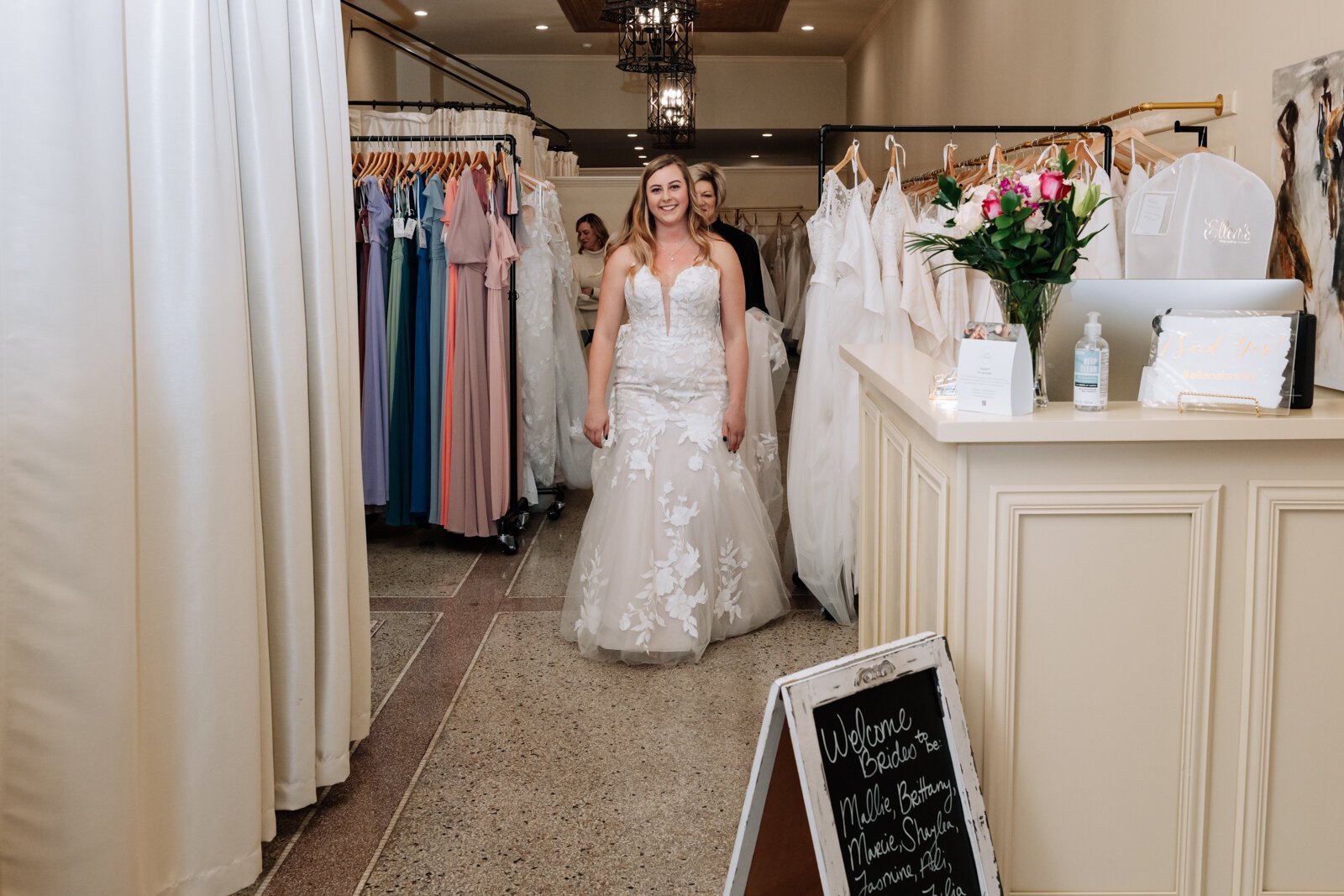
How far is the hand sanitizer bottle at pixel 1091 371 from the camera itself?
1876 mm

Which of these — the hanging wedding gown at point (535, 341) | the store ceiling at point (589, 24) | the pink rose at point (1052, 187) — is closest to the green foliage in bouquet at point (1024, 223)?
the pink rose at point (1052, 187)

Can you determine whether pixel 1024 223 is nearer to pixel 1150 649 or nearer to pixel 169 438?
pixel 1150 649

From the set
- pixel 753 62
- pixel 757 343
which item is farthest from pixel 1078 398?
pixel 753 62

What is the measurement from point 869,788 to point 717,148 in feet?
38.7

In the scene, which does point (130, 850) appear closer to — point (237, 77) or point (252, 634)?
point (252, 634)

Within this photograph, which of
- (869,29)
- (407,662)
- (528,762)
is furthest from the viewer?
(869,29)

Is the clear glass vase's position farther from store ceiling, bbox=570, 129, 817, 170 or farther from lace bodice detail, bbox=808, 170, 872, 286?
store ceiling, bbox=570, 129, 817, 170

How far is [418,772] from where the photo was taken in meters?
2.73

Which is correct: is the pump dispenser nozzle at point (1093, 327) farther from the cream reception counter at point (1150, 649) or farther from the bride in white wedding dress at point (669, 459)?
the bride in white wedding dress at point (669, 459)

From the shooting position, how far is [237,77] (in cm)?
222

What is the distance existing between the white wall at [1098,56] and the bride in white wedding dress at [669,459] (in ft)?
5.15

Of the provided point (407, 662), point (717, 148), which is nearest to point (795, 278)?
point (717, 148)

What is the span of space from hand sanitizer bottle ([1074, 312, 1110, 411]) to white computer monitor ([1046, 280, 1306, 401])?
8 cm

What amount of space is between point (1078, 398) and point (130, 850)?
68.6 inches
